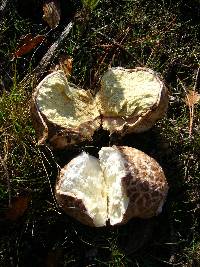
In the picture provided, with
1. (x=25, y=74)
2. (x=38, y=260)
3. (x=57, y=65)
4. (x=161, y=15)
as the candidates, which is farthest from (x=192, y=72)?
(x=38, y=260)

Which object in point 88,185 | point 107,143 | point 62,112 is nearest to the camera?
point 88,185

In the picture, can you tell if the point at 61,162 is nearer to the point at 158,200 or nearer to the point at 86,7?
the point at 158,200

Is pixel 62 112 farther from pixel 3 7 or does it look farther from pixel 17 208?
pixel 3 7

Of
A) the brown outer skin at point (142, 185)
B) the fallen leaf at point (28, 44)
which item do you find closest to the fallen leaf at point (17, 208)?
the brown outer skin at point (142, 185)

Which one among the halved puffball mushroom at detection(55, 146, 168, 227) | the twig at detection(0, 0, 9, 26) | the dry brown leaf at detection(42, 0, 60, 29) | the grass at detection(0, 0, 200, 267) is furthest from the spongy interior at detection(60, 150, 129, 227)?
the twig at detection(0, 0, 9, 26)

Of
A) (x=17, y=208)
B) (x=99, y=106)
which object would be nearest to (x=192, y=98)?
(x=99, y=106)

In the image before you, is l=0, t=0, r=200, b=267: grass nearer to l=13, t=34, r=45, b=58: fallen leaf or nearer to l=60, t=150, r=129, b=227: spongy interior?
l=13, t=34, r=45, b=58: fallen leaf
